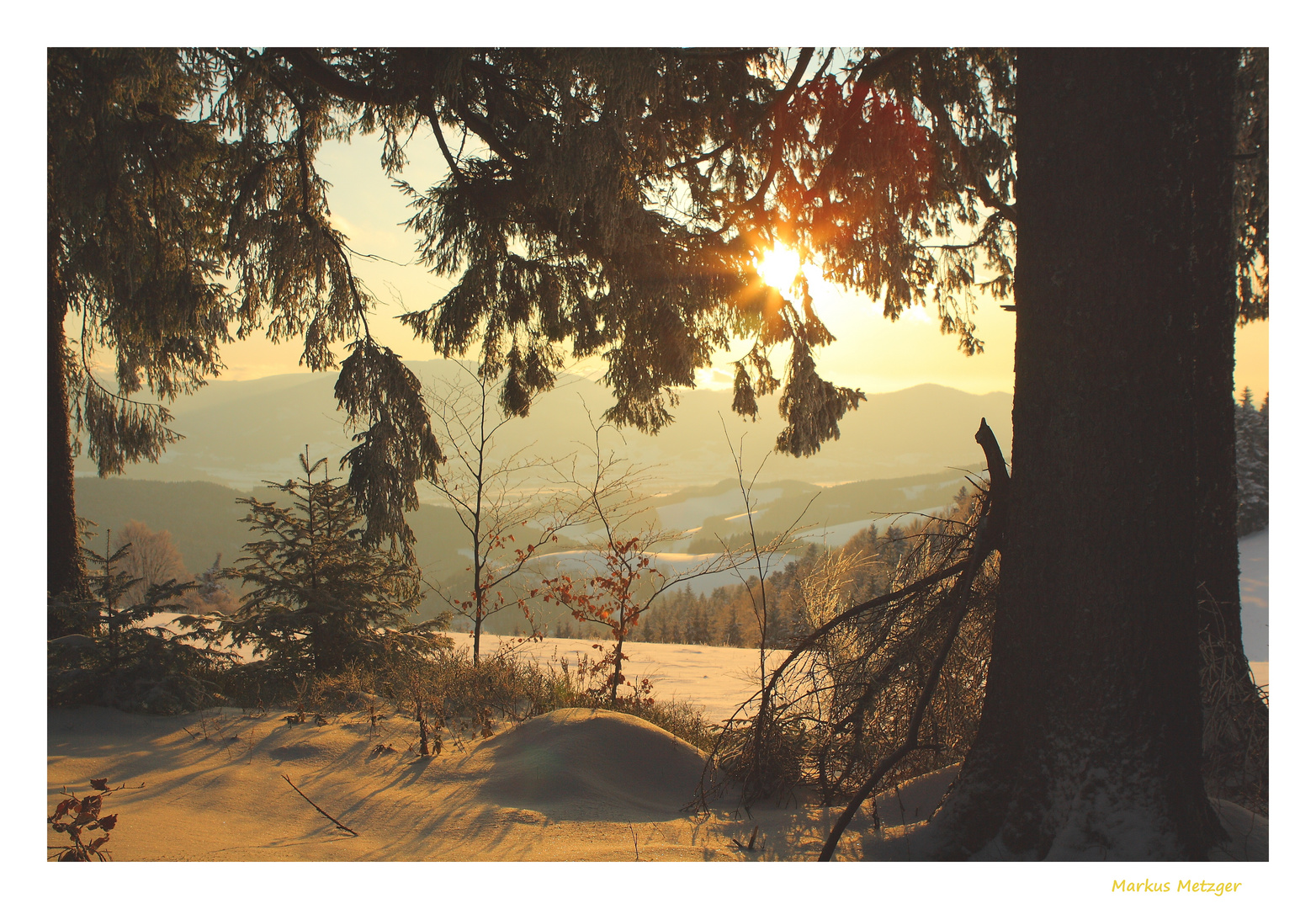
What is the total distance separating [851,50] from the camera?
3.77 meters

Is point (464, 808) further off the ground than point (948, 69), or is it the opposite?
point (948, 69)

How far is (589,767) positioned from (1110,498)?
2.59 m

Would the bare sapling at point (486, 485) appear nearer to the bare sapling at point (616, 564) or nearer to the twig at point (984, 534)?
the bare sapling at point (616, 564)

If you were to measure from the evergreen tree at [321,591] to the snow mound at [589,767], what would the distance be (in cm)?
188

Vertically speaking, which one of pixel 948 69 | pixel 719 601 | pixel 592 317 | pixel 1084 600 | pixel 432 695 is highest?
pixel 948 69

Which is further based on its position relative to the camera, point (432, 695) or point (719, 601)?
point (719, 601)

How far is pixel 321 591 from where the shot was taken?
516cm

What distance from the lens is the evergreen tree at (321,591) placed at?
201 inches

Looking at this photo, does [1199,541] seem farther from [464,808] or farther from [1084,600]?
[464,808]

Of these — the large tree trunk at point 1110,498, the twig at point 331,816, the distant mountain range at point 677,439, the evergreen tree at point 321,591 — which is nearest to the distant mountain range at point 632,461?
the evergreen tree at point 321,591

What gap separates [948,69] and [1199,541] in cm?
292

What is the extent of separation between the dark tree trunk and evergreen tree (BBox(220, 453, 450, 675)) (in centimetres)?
118

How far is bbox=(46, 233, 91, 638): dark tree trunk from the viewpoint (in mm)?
5176

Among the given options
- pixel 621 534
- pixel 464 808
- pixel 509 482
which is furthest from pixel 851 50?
pixel 509 482
